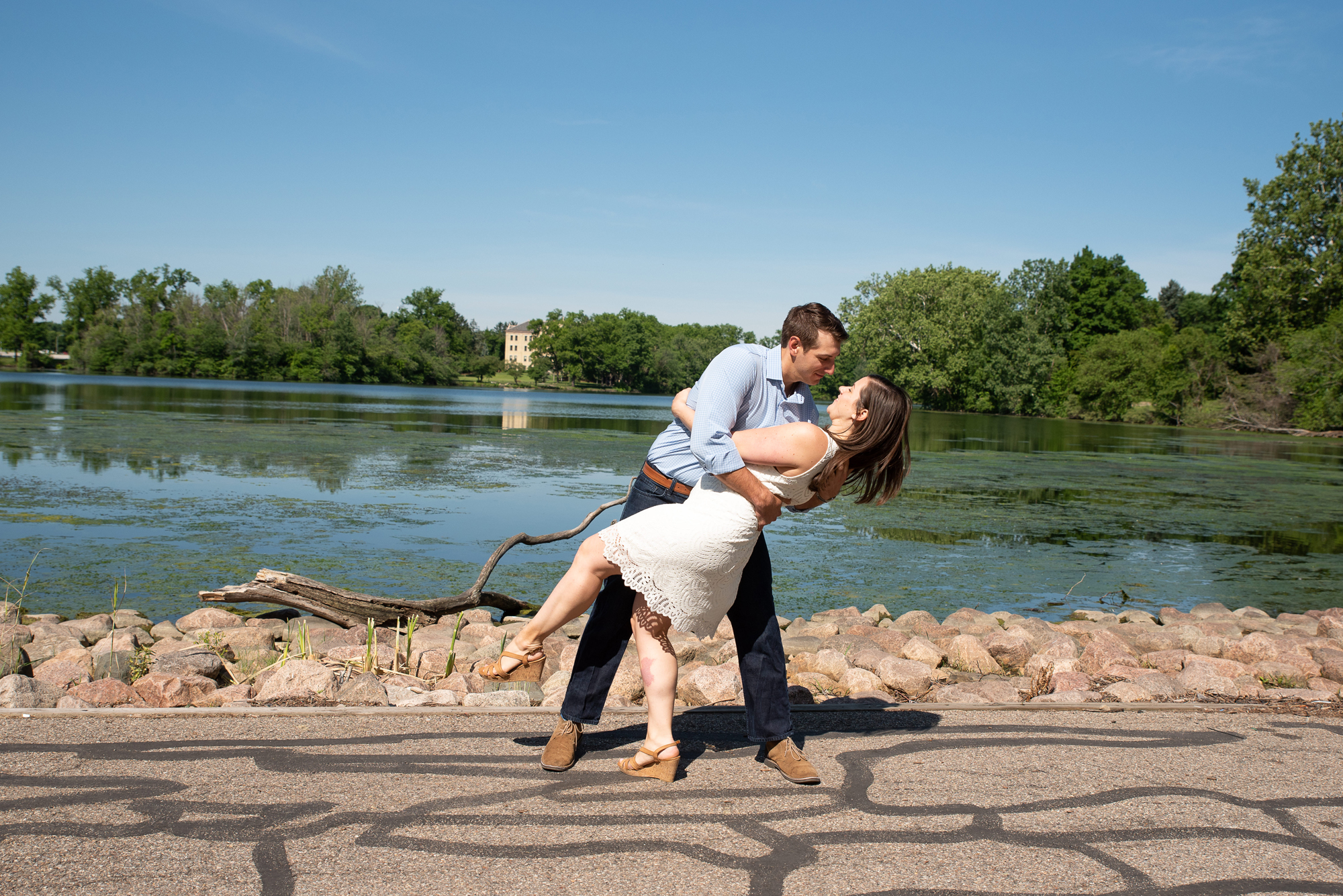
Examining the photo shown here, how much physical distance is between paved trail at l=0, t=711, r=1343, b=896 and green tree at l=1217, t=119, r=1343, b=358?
189 ft

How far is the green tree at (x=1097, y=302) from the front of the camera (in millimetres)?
76188

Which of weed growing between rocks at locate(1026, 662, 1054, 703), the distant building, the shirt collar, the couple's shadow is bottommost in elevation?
weed growing between rocks at locate(1026, 662, 1054, 703)

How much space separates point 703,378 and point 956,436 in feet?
126

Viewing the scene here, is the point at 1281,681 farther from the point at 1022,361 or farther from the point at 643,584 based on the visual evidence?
the point at 1022,361

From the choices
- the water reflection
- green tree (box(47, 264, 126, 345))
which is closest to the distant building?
green tree (box(47, 264, 126, 345))

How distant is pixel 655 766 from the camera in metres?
3.51

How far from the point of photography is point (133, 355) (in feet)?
302

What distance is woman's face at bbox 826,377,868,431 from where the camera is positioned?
351 centimetres

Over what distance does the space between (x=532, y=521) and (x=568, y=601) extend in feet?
33.1

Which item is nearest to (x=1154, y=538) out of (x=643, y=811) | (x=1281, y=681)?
(x=1281, y=681)

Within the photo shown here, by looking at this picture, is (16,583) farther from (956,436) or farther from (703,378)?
(956,436)

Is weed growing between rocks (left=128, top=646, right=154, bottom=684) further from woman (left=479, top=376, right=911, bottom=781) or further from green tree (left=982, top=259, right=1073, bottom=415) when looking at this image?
green tree (left=982, top=259, right=1073, bottom=415)

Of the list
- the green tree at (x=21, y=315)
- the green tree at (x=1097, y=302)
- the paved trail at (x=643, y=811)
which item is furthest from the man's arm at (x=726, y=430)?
the green tree at (x=21, y=315)

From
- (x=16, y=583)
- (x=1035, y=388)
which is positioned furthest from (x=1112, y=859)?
(x=1035, y=388)
